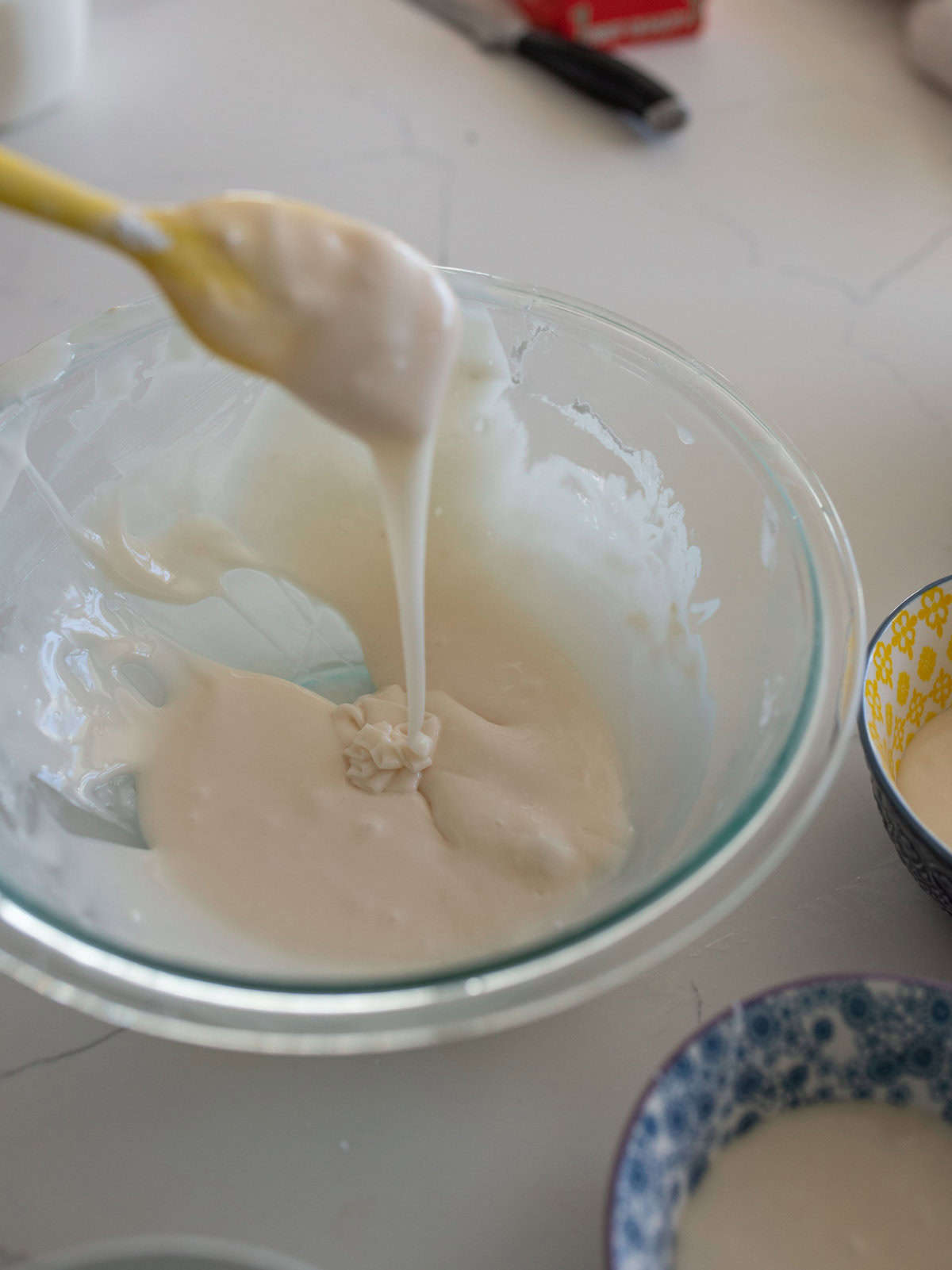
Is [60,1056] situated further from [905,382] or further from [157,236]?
[905,382]

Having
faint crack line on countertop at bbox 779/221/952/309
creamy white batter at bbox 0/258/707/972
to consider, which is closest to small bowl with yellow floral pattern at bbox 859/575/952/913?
creamy white batter at bbox 0/258/707/972

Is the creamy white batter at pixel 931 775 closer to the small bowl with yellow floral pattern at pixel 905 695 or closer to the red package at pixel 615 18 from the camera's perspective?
the small bowl with yellow floral pattern at pixel 905 695

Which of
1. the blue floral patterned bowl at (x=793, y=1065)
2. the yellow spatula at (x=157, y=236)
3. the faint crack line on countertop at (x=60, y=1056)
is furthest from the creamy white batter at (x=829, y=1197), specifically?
the yellow spatula at (x=157, y=236)

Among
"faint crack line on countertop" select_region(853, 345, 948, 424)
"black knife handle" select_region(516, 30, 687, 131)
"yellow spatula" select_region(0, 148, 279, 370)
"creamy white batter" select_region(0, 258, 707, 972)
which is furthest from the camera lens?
"black knife handle" select_region(516, 30, 687, 131)

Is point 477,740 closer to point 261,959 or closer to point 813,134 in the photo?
point 261,959

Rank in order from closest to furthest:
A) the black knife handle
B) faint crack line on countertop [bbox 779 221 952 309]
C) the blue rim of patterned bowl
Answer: the blue rim of patterned bowl
faint crack line on countertop [bbox 779 221 952 309]
the black knife handle

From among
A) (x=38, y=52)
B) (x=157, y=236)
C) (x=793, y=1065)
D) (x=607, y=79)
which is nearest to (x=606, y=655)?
(x=793, y=1065)

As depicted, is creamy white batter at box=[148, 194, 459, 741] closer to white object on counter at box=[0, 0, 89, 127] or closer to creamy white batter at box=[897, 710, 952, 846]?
creamy white batter at box=[897, 710, 952, 846]
